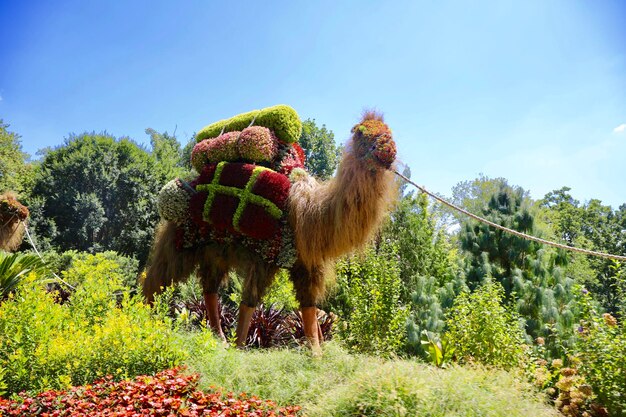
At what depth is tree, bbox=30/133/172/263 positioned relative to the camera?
45.7 feet

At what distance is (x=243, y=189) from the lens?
4.95 meters

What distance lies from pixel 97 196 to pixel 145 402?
12.8 metres

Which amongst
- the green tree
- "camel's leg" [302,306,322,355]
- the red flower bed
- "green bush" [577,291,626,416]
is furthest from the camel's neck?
the green tree

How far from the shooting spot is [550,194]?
29141mm

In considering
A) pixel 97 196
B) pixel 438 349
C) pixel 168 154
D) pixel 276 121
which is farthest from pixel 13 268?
pixel 168 154

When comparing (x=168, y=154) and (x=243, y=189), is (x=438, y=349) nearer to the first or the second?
(x=243, y=189)

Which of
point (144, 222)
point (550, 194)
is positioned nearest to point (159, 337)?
point (144, 222)

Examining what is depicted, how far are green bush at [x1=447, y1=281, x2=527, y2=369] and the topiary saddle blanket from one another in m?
1.94

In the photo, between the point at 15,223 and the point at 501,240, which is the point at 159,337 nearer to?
the point at 501,240

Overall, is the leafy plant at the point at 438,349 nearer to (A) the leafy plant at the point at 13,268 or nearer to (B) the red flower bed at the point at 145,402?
(B) the red flower bed at the point at 145,402

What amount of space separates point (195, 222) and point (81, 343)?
2014 mm

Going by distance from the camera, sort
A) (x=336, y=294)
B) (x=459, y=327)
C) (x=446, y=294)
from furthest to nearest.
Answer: (x=336, y=294) → (x=446, y=294) → (x=459, y=327)

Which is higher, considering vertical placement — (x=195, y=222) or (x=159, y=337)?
(x=195, y=222)

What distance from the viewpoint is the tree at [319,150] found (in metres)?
16.8
